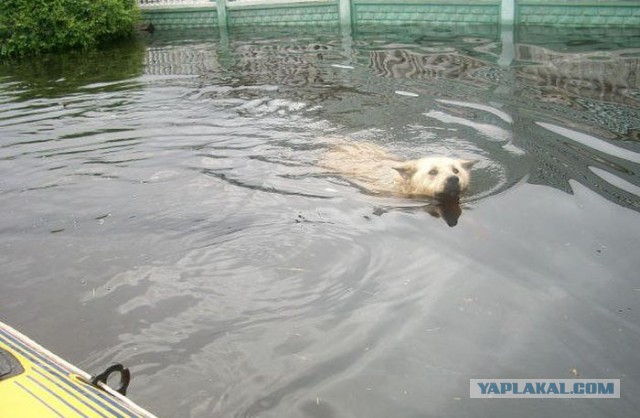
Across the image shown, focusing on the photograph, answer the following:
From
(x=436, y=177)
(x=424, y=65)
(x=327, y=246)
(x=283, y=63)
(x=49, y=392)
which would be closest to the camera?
(x=49, y=392)

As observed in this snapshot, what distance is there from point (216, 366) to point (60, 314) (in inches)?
57.1

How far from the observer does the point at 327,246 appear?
5.43 m

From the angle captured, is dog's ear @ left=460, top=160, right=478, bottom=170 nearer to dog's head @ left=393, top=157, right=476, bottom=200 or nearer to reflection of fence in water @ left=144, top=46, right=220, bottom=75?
dog's head @ left=393, top=157, right=476, bottom=200

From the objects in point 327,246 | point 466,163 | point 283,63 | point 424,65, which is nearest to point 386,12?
point 283,63

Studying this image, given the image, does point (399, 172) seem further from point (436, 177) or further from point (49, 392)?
point (49, 392)

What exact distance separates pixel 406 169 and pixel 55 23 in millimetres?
14596

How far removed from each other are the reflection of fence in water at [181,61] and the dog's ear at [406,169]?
805 cm

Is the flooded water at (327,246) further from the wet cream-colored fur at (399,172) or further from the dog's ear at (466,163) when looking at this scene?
the dog's ear at (466,163)

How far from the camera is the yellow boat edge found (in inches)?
111

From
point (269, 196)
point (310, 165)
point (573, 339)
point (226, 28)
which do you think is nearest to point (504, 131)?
point (310, 165)

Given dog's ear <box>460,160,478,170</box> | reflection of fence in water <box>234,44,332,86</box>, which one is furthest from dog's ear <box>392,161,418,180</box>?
reflection of fence in water <box>234,44,332,86</box>

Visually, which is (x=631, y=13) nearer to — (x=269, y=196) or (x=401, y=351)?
(x=269, y=196)

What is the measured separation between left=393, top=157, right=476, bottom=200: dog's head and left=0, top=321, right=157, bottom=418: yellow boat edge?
4073mm

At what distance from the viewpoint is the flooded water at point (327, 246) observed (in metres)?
3.83
